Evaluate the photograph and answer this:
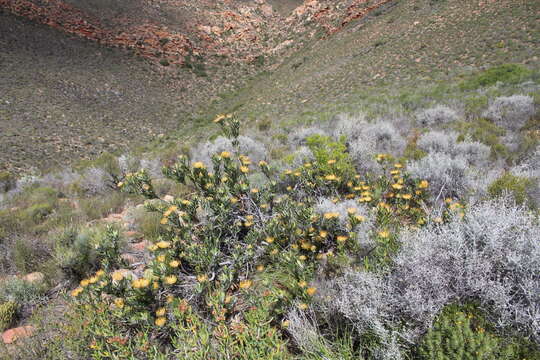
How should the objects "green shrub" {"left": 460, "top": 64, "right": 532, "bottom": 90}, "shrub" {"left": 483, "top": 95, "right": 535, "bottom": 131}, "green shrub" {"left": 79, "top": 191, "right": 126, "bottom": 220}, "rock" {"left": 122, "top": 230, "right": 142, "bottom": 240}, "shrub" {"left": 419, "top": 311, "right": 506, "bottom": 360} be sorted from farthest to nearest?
1. "green shrub" {"left": 460, "top": 64, "right": 532, "bottom": 90}
2. "shrub" {"left": 483, "top": 95, "right": 535, "bottom": 131}
3. "green shrub" {"left": 79, "top": 191, "right": 126, "bottom": 220}
4. "rock" {"left": 122, "top": 230, "right": 142, "bottom": 240}
5. "shrub" {"left": 419, "top": 311, "right": 506, "bottom": 360}

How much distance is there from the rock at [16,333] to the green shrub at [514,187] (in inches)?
178

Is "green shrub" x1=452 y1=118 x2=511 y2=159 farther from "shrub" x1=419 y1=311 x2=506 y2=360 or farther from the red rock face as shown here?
the red rock face

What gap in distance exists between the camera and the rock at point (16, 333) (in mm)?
2270

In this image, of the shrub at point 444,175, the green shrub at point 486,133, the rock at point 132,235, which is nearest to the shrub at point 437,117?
the green shrub at point 486,133

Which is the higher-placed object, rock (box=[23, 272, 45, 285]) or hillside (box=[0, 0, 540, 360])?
rock (box=[23, 272, 45, 285])

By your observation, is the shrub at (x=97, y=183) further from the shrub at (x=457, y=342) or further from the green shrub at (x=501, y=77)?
the green shrub at (x=501, y=77)

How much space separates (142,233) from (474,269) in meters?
3.63

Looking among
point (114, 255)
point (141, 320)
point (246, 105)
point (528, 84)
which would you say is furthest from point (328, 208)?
point (246, 105)

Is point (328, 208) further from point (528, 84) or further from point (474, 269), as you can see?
point (528, 84)

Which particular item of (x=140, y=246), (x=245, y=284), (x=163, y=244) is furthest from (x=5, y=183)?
(x=245, y=284)

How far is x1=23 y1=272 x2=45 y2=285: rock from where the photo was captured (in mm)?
2924

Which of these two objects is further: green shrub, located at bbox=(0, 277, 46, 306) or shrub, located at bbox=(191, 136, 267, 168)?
shrub, located at bbox=(191, 136, 267, 168)

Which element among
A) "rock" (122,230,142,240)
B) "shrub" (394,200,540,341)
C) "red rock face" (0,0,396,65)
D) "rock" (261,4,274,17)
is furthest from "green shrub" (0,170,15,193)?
"rock" (261,4,274,17)

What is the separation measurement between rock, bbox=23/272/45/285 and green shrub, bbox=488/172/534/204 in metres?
4.90
